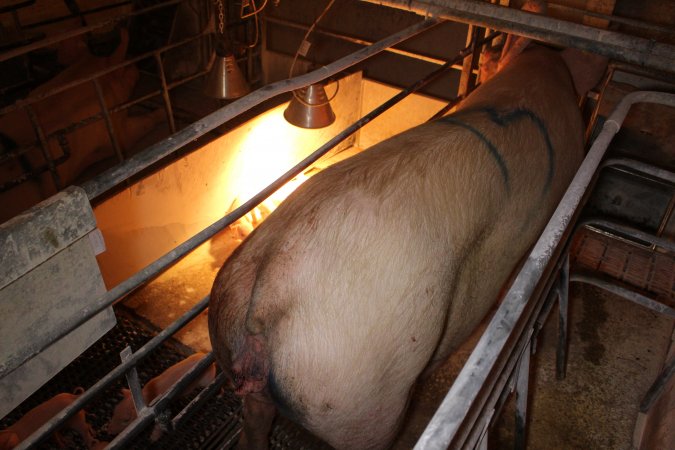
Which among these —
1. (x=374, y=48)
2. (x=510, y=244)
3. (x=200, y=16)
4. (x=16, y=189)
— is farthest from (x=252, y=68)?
(x=510, y=244)

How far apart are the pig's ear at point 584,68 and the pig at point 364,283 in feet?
4.13

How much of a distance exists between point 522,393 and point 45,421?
227 centimetres

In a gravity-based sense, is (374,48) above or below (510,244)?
above

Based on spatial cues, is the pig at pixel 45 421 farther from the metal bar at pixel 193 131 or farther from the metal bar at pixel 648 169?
the metal bar at pixel 648 169

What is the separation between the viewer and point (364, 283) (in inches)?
58.2

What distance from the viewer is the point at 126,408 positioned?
257 cm

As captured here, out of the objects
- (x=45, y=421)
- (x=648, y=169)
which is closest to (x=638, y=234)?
(x=648, y=169)

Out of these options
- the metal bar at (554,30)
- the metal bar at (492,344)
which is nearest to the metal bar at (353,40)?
the metal bar at (554,30)

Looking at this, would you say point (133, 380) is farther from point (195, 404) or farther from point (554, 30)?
point (554, 30)

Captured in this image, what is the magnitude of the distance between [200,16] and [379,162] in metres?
5.51

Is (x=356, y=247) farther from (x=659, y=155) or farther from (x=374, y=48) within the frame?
(x=659, y=155)

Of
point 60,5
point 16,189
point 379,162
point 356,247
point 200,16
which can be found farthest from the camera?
point 200,16

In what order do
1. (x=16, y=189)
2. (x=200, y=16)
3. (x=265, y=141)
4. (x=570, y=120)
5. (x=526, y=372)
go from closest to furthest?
(x=526, y=372)
(x=570, y=120)
(x=16, y=189)
(x=265, y=141)
(x=200, y=16)

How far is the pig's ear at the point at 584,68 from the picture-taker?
2822 millimetres
